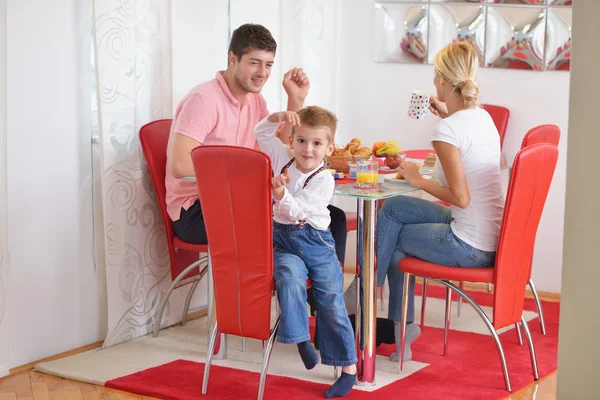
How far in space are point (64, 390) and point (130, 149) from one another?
3.25 ft

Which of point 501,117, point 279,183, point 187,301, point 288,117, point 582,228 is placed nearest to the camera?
point 582,228

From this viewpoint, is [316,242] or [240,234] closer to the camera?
[240,234]

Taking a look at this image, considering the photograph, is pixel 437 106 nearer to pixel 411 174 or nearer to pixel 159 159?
pixel 411 174

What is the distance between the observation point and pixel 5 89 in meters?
2.84

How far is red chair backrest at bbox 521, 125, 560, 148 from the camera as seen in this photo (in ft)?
11.0

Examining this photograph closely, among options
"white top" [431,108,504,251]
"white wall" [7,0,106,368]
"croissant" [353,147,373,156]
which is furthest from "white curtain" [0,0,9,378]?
"white top" [431,108,504,251]

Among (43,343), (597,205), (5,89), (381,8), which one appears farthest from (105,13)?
(597,205)

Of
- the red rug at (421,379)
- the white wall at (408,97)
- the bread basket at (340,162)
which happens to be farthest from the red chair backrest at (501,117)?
the bread basket at (340,162)

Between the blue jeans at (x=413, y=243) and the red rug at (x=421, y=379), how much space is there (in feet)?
0.77

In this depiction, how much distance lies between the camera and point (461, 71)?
287 centimetres

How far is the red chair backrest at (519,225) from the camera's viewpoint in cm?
267

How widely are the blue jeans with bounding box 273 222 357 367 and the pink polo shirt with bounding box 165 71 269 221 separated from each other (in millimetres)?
626

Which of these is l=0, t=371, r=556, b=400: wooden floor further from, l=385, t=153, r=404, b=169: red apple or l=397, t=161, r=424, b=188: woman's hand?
l=385, t=153, r=404, b=169: red apple

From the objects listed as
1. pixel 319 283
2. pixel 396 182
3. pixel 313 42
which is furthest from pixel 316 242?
pixel 313 42
